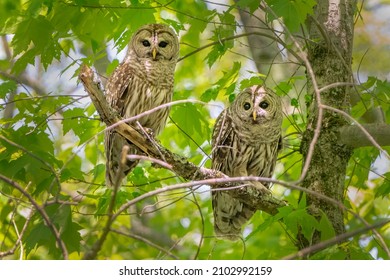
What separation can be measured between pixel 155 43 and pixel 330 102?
4.67 ft

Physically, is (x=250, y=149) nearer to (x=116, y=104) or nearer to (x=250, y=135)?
(x=250, y=135)

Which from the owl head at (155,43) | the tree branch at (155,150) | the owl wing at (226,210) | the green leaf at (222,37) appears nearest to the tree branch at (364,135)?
the tree branch at (155,150)

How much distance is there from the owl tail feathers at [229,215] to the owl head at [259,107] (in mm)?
700

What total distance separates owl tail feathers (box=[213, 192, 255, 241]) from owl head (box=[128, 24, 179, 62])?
45.2 inches

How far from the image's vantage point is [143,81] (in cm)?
529

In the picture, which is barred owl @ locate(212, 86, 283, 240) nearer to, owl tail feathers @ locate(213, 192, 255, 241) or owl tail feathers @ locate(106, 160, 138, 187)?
owl tail feathers @ locate(213, 192, 255, 241)

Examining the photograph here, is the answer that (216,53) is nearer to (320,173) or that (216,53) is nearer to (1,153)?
(320,173)

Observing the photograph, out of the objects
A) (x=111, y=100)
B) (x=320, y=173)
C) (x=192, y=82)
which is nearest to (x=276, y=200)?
(x=320, y=173)

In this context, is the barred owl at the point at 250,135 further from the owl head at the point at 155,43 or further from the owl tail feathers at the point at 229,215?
the owl head at the point at 155,43

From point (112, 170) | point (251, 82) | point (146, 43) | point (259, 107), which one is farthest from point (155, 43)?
point (112, 170)

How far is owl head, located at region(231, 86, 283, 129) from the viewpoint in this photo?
5.16 m

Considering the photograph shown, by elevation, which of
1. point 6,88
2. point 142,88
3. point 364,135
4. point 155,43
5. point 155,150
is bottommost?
point 155,150

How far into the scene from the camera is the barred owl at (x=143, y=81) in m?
5.28

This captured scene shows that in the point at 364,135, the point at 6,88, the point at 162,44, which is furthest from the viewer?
the point at 162,44
